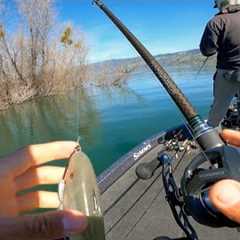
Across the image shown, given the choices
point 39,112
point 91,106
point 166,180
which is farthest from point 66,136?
point 166,180

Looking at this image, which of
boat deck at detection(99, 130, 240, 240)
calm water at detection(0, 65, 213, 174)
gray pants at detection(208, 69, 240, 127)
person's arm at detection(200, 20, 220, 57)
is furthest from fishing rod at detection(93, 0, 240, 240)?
calm water at detection(0, 65, 213, 174)

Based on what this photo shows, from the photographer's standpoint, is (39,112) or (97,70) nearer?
(39,112)

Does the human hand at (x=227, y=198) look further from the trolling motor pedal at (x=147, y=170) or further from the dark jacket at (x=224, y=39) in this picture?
the dark jacket at (x=224, y=39)

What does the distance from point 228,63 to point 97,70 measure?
3291 cm

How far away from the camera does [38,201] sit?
116cm

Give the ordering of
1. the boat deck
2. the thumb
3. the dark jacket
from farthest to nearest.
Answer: the dark jacket
the boat deck
the thumb

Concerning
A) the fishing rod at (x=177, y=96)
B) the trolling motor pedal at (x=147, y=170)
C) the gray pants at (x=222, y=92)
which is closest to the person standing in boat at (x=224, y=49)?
the gray pants at (x=222, y=92)

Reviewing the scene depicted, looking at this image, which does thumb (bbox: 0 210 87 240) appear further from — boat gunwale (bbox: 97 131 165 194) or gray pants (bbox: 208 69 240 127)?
gray pants (bbox: 208 69 240 127)

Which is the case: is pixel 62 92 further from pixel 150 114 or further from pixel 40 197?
pixel 40 197

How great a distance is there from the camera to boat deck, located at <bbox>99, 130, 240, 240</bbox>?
283 centimetres

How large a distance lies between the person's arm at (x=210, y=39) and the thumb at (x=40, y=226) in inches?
147

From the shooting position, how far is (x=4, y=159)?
103cm

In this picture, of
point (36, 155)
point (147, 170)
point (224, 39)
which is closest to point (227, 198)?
point (36, 155)

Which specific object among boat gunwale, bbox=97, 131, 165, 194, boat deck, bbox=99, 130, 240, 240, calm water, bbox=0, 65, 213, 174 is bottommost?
boat deck, bbox=99, 130, 240, 240
